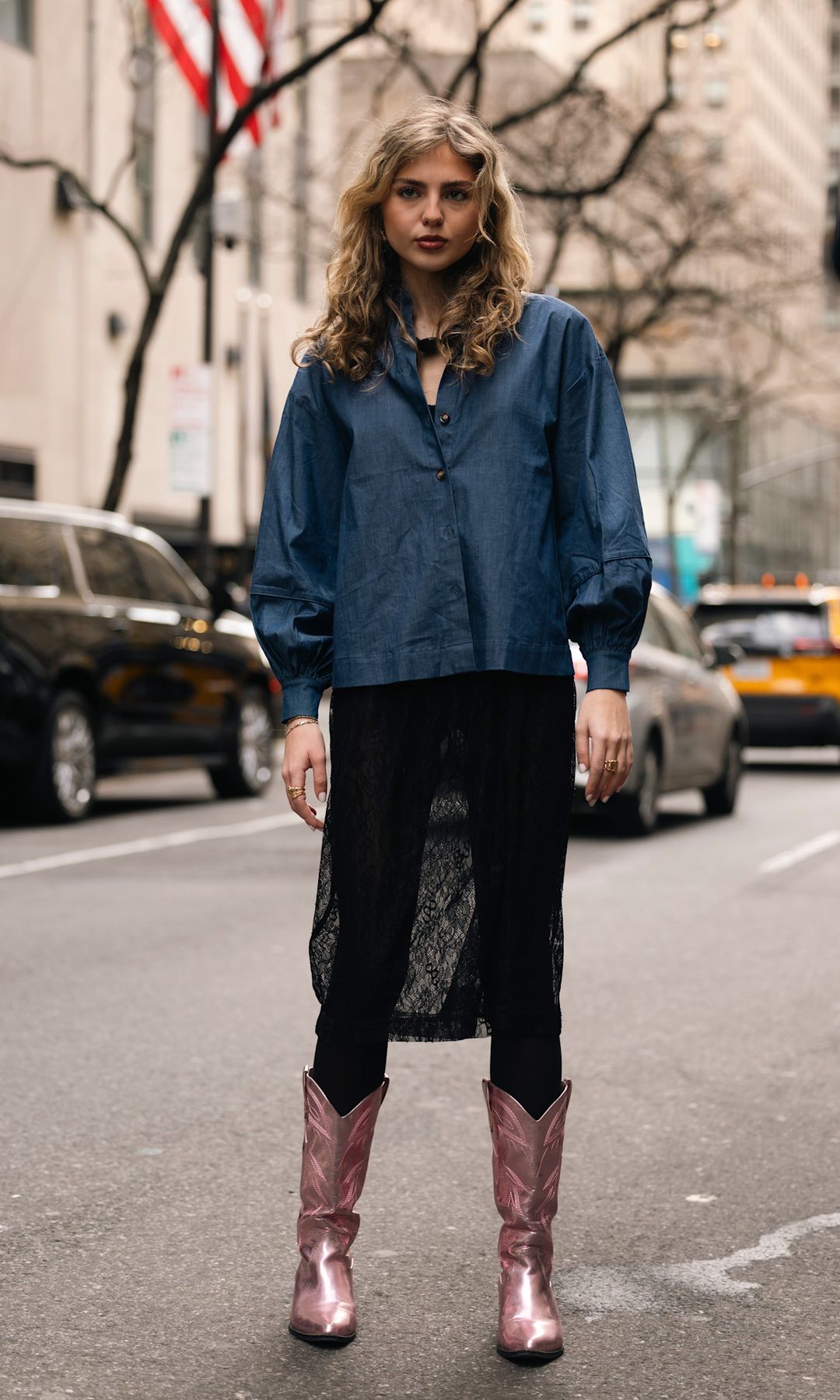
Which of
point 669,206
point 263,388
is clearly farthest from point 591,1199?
point 263,388

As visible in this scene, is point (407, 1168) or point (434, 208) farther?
point (407, 1168)

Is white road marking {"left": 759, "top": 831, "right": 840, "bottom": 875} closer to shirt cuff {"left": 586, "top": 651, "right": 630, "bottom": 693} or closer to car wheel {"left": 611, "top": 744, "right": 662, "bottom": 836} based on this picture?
car wheel {"left": 611, "top": 744, "right": 662, "bottom": 836}

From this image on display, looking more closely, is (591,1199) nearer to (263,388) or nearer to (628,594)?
(628,594)

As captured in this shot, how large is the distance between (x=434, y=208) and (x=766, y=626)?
17.0 m

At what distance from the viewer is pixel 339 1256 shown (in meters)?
3.67

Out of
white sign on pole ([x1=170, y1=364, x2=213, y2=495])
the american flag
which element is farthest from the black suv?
the american flag

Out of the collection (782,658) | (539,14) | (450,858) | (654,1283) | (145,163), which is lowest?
(654,1283)

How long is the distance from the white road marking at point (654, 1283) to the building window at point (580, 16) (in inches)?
3887

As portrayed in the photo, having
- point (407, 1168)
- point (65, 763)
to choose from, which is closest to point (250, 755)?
point (65, 763)

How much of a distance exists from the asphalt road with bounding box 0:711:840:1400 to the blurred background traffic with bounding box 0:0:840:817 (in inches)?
83.6

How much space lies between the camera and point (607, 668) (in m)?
3.59

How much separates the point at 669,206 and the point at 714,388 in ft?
50.8

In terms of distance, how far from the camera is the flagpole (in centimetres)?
2102

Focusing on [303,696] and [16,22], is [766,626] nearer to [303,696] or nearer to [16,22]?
[16,22]
